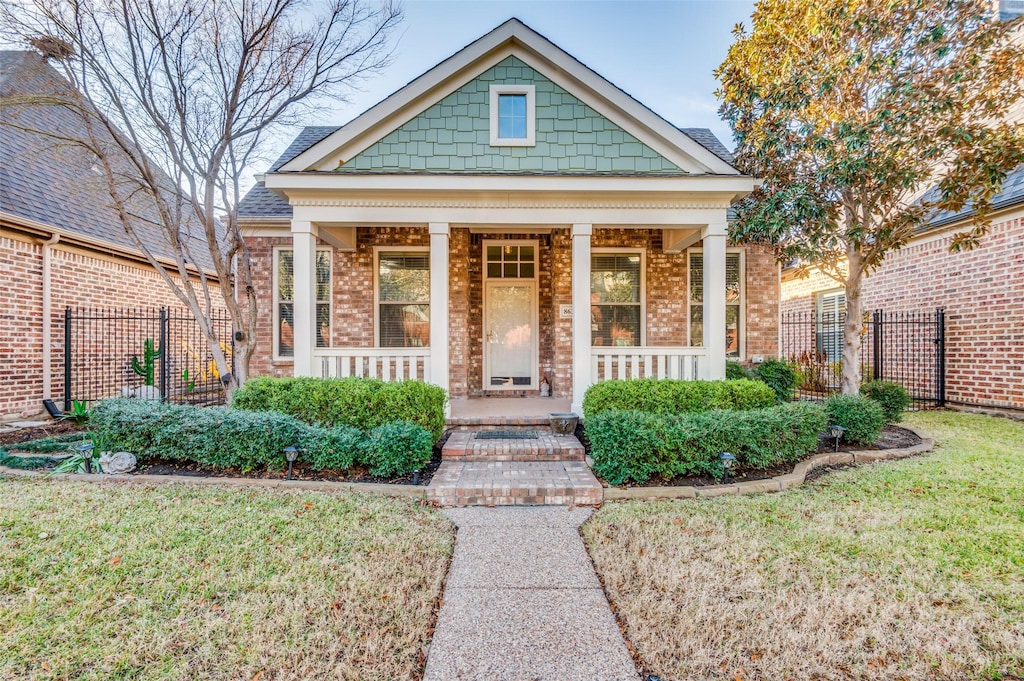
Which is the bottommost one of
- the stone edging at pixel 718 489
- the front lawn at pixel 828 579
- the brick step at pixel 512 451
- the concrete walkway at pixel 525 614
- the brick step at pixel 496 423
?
the concrete walkway at pixel 525 614

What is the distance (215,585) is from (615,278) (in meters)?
7.54

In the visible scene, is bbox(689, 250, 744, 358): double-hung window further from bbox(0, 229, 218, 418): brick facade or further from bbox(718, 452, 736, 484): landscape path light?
bbox(0, 229, 218, 418): brick facade

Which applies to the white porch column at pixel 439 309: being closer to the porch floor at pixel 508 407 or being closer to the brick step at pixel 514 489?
the porch floor at pixel 508 407

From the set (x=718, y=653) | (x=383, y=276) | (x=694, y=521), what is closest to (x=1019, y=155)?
(x=694, y=521)

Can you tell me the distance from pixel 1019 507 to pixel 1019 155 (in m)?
4.54

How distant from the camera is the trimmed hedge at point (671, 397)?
5.67 m

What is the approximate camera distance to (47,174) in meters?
8.62

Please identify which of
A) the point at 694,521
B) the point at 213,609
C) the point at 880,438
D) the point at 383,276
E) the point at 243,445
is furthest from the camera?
the point at 383,276

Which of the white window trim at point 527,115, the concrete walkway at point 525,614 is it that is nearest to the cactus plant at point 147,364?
the white window trim at point 527,115

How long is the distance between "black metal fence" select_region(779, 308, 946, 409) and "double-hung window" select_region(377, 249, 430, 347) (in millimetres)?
7398

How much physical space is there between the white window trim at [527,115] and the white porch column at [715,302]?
3023 millimetres

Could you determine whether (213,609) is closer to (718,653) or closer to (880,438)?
(718,653)

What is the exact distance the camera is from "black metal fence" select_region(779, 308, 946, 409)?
881 cm

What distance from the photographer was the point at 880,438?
6.20m
